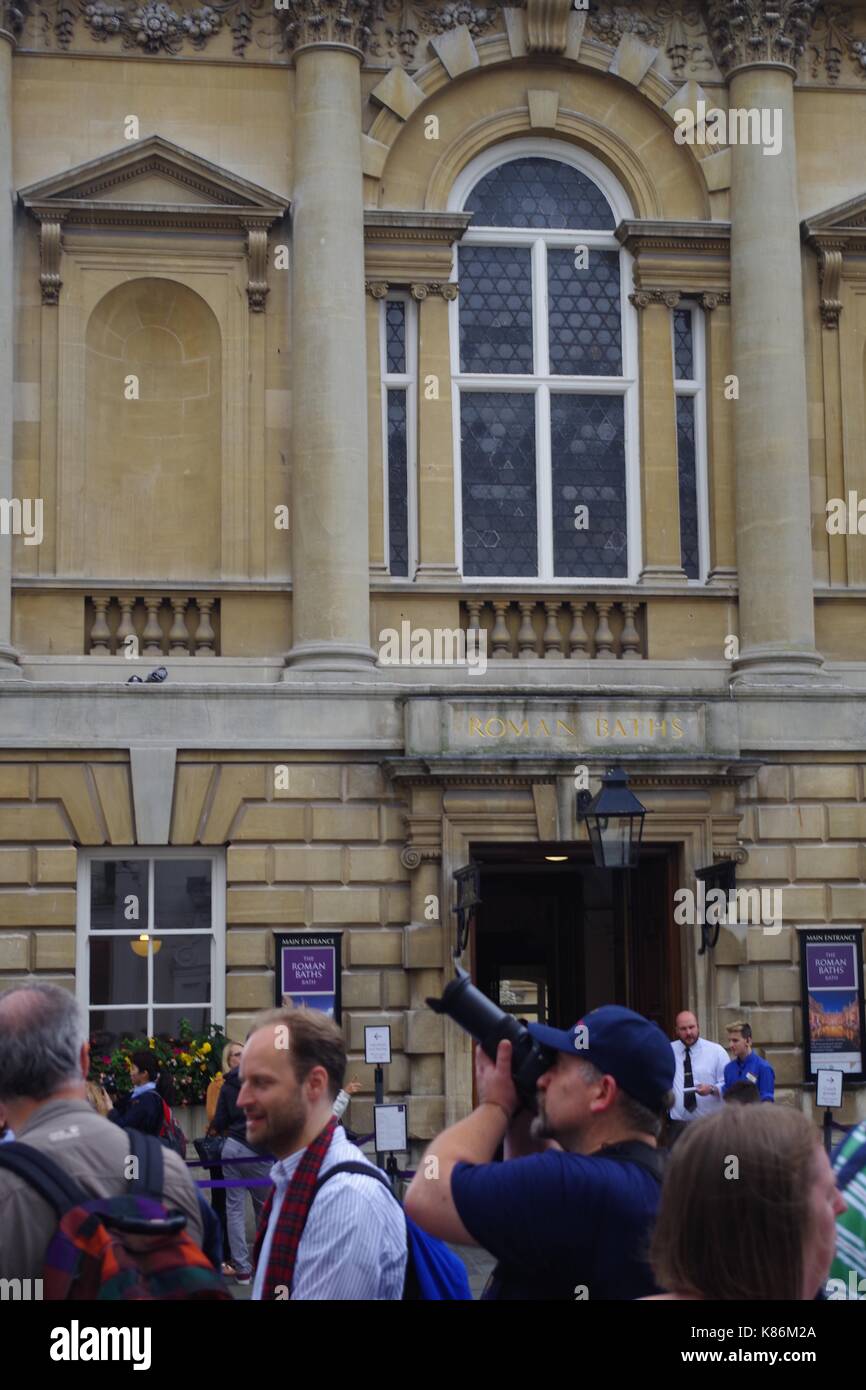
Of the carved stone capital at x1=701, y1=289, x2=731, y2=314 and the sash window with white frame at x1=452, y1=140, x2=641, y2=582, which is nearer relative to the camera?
the sash window with white frame at x1=452, y1=140, x2=641, y2=582

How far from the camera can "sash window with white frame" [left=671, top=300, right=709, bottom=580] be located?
2062 centimetres

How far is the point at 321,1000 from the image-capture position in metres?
18.4

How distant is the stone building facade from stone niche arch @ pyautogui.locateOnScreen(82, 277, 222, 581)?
0.04 meters

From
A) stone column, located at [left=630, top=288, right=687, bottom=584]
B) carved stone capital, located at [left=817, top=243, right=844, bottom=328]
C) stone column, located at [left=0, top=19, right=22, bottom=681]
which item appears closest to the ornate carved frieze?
stone column, located at [left=0, top=19, right=22, bottom=681]

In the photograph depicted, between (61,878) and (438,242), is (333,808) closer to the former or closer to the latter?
(61,878)

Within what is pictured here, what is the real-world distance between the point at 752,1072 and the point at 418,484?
7.03 meters

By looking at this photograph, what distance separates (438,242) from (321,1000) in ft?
24.9

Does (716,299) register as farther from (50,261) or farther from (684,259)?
(50,261)

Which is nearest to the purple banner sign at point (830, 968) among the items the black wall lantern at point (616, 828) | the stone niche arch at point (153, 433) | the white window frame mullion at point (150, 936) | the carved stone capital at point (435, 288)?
the black wall lantern at point (616, 828)

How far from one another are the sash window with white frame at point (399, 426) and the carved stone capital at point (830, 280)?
4196mm

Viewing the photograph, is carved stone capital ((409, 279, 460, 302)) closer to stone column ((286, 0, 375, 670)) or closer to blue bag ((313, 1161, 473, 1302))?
stone column ((286, 0, 375, 670))

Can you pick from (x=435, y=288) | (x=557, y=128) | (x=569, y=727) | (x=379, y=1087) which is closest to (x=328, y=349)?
(x=435, y=288)

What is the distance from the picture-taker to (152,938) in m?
18.7
